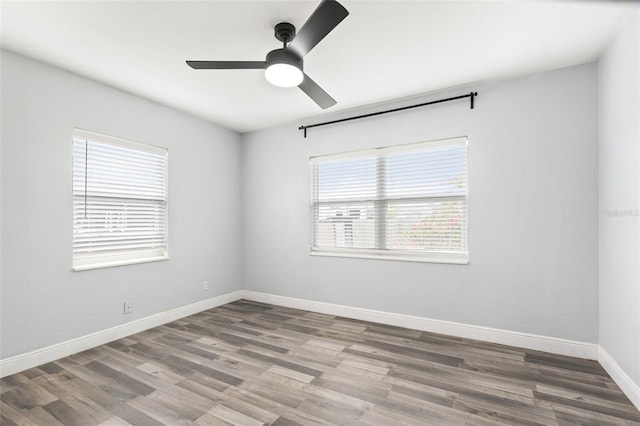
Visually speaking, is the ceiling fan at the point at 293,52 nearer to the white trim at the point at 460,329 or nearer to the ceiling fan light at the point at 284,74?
the ceiling fan light at the point at 284,74

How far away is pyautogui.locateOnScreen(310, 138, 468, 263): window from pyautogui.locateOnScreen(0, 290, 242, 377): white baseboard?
5.92 ft

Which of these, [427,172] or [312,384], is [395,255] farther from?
[312,384]

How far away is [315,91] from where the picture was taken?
8.68 ft

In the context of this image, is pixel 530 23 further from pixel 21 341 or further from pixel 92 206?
pixel 21 341

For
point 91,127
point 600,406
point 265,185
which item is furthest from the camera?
point 265,185

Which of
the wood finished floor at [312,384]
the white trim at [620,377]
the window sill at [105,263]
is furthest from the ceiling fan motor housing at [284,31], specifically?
the white trim at [620,377]

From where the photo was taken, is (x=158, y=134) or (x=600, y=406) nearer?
(x=600, y=406)

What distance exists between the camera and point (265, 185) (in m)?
4.77

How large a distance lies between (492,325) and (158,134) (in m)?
4.20

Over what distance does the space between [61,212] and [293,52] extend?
2544mm

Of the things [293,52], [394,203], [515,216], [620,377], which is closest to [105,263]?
[293,52]

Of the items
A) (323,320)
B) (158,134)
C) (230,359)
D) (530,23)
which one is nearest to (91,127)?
(158,134)

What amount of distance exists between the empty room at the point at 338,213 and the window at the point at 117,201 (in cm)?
2

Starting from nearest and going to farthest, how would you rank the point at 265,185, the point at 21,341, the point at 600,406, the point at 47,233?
the point at 600,406 → the point at 21,341 → the point at 47,233 → the point at 265,185
